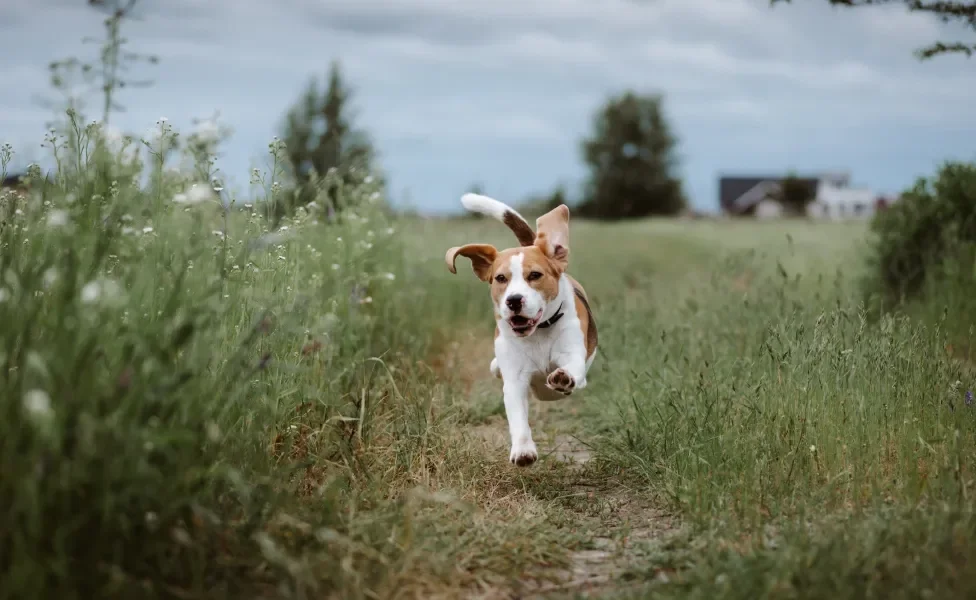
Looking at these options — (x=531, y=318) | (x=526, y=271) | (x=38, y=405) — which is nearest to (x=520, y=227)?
(x=526, y=271)

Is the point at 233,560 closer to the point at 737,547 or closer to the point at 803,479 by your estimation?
the point at 737,547

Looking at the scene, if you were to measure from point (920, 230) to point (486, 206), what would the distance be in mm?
5805

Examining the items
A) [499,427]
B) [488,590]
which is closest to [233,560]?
[488,590]

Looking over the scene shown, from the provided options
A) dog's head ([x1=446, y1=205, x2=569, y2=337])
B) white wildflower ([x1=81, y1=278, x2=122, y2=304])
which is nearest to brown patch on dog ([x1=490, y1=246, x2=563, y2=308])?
dog's head ([x1=446, y1=205, x2=569, y2=337])

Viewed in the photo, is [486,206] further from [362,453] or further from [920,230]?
[920,230]

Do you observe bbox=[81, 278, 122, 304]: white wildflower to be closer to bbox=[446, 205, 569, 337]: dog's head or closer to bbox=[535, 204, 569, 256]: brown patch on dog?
bbox=[446, 205, 569, 337]: dog's head

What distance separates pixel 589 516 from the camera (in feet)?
15.8

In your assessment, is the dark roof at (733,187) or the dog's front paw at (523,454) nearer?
the dog's front paw at (523,454)

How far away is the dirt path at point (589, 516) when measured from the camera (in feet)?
12.6

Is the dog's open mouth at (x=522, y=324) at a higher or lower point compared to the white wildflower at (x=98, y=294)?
lower

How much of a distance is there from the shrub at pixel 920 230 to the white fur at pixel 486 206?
512cm

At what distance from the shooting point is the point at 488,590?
368 cm

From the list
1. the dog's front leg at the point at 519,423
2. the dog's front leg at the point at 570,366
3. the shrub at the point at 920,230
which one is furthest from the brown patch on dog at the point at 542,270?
the shrub at the point at 920,230

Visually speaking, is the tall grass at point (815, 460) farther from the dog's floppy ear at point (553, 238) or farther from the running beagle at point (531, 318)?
the dog's floppy ear at point (553, 238)
